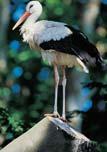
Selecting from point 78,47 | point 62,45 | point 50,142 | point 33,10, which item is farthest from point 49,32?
point 50,142

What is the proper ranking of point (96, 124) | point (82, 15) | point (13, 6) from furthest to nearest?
point (13, 6) → point (82, 15) → point (96, 124)

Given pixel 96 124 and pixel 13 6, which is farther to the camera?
pixel 13 6

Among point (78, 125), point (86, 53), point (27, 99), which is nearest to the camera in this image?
point (86, 53)

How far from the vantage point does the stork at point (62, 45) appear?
36.7 ft

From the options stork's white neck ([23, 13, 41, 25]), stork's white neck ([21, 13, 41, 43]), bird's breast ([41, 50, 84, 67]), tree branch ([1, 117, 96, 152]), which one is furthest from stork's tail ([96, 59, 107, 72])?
tree branch ([1, 117, 96, 152])

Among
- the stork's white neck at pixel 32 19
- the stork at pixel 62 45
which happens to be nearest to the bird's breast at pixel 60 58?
the stork at pixel 62 45

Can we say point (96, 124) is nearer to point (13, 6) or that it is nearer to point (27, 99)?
point (13, 6)

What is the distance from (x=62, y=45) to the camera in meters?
11.6

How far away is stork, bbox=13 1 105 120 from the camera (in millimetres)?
11195

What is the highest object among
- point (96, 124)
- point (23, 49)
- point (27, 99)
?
point (96, 124)

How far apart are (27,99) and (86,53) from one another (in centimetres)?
1842

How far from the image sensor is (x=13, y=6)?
25266mm

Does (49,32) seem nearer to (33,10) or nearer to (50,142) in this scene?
(33,10)

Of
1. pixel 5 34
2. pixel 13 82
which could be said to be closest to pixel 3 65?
pixel 5 34
